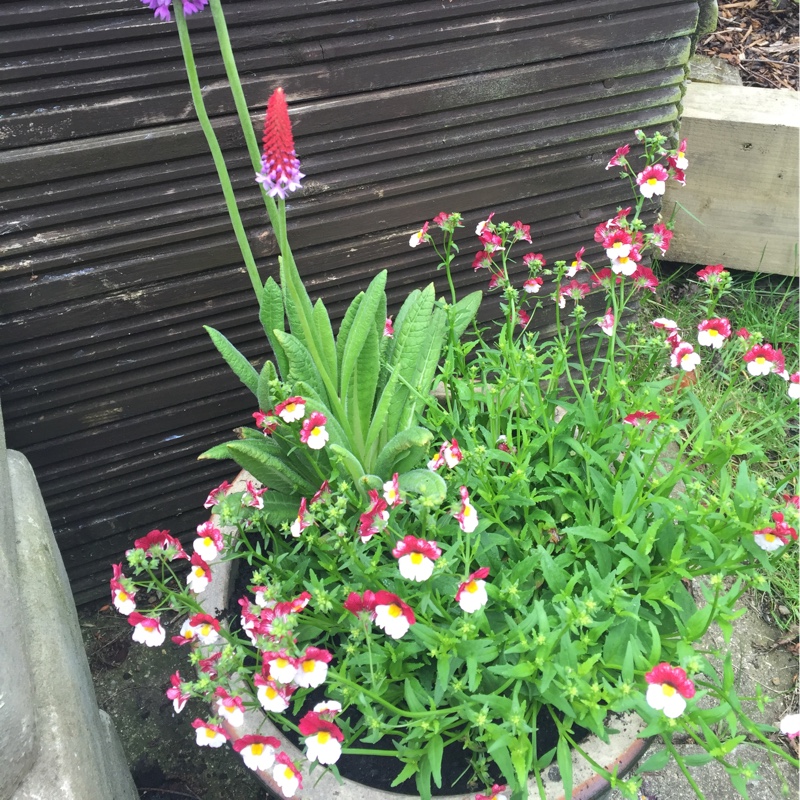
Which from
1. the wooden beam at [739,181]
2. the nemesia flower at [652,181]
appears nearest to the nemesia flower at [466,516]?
the nemesia flower at [652,181]

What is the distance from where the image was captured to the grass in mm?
1778

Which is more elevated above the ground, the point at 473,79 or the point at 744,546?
the point at 473,79

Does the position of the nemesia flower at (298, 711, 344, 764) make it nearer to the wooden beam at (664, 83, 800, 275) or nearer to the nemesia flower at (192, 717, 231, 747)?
the nemesia flower at (192, 717, 231, 747)

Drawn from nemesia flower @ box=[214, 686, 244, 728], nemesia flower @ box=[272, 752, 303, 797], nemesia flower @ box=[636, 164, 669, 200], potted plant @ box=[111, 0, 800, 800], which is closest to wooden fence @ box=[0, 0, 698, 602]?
potted plant @ box=[111, 0, 800, 800]

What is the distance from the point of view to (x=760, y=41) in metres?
2.86

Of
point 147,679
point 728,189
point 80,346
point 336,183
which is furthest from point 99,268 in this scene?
point 728,189

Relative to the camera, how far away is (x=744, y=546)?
1.01 m

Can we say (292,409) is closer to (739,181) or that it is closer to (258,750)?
(258,750)

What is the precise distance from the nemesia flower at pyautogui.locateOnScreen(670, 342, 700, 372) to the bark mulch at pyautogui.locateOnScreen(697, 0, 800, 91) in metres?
2.08

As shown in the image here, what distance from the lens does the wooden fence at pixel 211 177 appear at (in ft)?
4.19

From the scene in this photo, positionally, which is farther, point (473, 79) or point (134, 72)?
point (473, 79)

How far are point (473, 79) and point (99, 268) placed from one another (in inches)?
32.9

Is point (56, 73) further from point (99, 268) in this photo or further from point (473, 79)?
point (473, 79)

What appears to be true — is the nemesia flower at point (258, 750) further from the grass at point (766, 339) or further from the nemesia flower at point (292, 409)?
the grass at point (766, 339)
